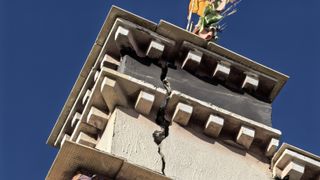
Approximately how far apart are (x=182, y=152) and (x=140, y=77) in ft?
4.72

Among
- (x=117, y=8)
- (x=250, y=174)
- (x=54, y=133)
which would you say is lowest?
(x=54, y=133)

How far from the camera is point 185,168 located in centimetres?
1483

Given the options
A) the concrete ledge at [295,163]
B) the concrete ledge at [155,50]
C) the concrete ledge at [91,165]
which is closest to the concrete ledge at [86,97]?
the concrete ledge at [155,50]

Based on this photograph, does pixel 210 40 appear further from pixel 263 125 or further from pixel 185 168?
pixel 185 168

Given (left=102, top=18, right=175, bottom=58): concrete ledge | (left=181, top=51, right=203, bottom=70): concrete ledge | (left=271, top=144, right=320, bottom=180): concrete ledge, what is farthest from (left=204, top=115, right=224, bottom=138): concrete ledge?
(left=102, top=18, right=175, bottom=58): concrete ledge

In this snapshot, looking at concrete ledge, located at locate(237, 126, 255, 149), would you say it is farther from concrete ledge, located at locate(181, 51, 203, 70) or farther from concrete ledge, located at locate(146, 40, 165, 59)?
concrete ledge, located at locate(146, 40, 165, 59)

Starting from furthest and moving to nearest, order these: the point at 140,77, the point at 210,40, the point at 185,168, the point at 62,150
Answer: the point at 210,40 < the point at 140,77 < the point at 185,168 < the point at 62,150

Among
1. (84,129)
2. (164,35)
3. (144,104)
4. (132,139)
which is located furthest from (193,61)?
(132,139)

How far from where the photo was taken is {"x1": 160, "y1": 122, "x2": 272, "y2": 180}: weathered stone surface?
48.6 ft

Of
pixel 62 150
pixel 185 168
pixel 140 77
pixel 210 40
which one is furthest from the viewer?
pixel 210 40

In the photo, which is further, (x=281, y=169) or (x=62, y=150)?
(x=281, y=169)

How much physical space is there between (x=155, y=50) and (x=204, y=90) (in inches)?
38.8

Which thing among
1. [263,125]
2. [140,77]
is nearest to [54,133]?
[140,77]

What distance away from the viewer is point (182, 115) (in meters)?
15.6
